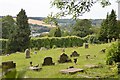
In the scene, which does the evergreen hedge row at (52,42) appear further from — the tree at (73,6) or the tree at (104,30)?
the tree at (73,6)

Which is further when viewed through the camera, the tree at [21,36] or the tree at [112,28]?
the tree at [112,28]

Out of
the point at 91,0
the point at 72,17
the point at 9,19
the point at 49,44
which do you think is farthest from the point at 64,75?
the point at 9,19

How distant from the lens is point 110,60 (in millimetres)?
11000

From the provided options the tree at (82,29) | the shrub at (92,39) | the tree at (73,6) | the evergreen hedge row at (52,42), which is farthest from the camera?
the tree at (82,29)

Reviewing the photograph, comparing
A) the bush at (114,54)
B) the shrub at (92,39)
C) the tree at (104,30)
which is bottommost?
the bush at (114,54)

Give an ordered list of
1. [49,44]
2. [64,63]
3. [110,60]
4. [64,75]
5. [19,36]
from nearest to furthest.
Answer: [64,75], [110,60], [64,63], [19,36], [49,44]

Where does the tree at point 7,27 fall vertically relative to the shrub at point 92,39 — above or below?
above

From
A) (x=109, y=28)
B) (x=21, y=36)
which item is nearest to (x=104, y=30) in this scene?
(x=109, y=28)

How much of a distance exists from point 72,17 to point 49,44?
1702 centimetres

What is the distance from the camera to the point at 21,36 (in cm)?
2442

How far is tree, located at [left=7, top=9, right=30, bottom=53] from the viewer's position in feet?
78.7

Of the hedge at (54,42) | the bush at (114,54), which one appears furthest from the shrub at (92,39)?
the bush at (114,54)

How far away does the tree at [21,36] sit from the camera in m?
24.0

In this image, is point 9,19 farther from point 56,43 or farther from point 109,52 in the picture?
point 109,52
